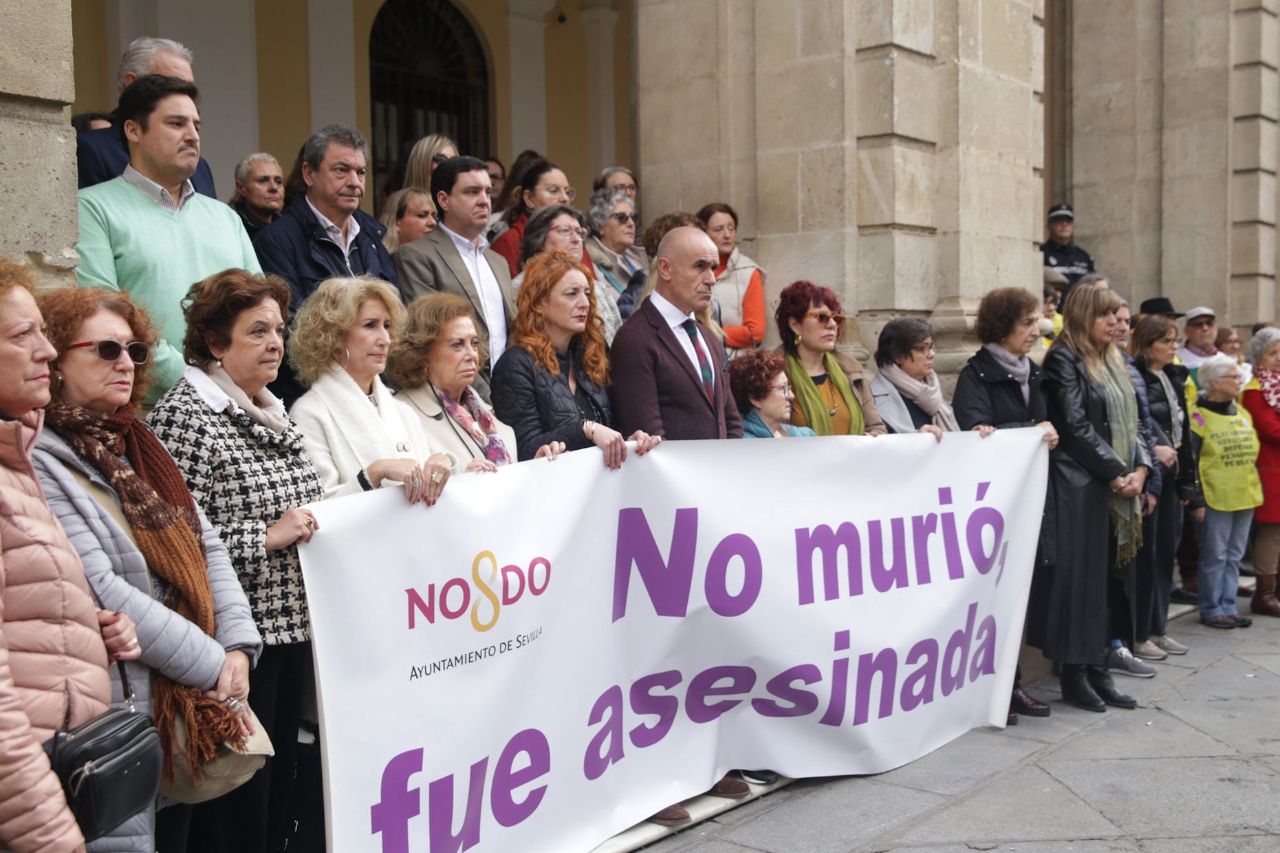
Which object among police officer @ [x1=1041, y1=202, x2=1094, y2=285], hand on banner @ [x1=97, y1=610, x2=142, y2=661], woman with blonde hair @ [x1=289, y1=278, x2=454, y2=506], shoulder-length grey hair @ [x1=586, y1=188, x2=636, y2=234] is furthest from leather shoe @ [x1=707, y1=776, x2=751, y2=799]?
police officer @ [x1=1041, y1=202, x2=1094, y2=285]

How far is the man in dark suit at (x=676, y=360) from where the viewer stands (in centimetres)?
485

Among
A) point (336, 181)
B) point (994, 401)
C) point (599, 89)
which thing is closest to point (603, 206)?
point (336, 181)

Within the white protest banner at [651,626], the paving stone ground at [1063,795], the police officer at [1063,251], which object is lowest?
the paving stone ground at [1063,795]

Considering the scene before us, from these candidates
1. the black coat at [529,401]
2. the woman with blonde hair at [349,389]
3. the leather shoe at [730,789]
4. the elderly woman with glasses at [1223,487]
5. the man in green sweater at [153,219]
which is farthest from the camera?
the elderly woman with glasses at [1223,487]

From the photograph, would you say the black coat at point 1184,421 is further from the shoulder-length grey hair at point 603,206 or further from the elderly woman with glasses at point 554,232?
the elderly woman with glasses at point 554,232

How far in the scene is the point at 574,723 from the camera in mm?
4062

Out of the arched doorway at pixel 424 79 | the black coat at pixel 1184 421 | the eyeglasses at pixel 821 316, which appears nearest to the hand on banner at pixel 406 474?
the eyeglasses at pixel 821 316

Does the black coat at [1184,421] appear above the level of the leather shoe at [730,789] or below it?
above

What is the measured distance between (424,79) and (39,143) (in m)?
9.09

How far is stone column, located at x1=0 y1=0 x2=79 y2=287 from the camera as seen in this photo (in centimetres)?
352

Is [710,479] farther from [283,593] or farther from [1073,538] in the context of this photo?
[1073,538]

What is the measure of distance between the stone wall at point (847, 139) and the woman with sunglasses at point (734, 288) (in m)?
0.64

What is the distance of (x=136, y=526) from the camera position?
287cm

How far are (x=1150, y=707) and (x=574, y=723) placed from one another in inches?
127
